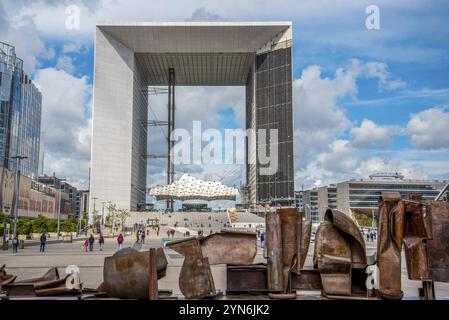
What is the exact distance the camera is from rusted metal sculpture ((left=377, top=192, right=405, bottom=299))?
5.95 meters

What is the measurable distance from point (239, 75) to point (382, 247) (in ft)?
360

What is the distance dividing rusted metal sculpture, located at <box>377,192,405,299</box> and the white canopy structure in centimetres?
9873

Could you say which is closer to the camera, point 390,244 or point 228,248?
point 390,244

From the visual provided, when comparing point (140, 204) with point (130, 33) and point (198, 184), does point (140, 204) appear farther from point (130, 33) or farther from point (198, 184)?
point (130, 33)

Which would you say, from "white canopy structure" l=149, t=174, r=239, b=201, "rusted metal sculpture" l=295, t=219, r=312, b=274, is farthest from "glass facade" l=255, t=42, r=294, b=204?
"rusted metal sculpture" l=295, t=219, r=312, b=274

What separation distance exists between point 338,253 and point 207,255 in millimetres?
1783

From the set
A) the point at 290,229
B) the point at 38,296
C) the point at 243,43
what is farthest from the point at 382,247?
the point at 243,43

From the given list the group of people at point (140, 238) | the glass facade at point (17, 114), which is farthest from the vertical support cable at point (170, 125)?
the group of people at point (140, 238)

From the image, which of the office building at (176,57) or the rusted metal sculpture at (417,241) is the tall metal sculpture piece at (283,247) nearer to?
the rusted metal sculpture at (417,241)

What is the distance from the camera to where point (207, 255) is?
629 cm

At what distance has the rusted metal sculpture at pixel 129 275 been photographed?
19.1 ft

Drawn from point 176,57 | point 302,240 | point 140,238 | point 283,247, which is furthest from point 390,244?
point 176,57

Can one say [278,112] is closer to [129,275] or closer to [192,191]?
[192,191]
